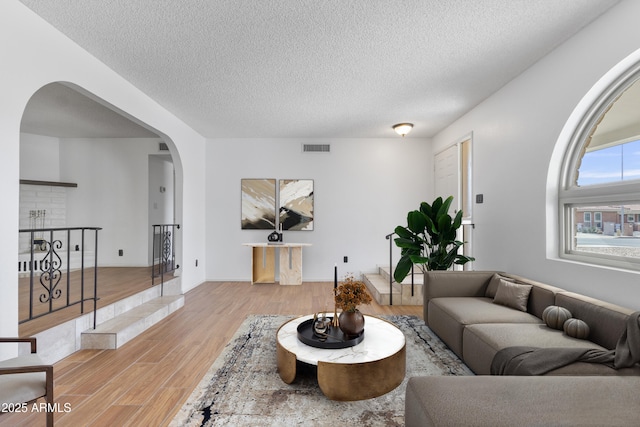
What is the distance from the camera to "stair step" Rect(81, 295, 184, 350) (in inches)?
119

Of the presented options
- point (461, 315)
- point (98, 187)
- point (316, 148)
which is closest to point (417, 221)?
point (461, 315)

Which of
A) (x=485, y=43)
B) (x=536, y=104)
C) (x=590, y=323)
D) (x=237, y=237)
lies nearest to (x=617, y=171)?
(x=536, y=104)

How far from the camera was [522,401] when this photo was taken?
4.27 ft

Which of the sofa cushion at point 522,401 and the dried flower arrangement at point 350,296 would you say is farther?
the dried flower arrangement at point 350,296

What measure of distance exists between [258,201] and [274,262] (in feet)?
4.18

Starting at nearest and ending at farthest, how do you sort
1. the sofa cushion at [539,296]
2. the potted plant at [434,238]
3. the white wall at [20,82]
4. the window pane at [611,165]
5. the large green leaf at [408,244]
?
the white wall at [20,82] < the window pane at [611,165] < the sofa cushion at [539,296] < the potted plant at [434,238] < the large green leaf at [408,244]

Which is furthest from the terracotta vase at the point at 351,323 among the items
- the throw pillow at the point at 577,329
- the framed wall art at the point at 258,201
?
the framed wall art at the point at 258,201

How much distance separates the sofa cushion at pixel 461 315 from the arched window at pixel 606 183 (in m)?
0.84

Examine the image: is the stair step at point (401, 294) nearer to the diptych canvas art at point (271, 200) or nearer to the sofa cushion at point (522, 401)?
the diptych canvas art at point (271, 200)

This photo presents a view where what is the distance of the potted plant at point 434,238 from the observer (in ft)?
12.6

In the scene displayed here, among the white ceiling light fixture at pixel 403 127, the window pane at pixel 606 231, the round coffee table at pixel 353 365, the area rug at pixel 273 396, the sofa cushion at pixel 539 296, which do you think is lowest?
the area rug at pixel 273 396

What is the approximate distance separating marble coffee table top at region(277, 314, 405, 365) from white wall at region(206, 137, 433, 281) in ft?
11.4

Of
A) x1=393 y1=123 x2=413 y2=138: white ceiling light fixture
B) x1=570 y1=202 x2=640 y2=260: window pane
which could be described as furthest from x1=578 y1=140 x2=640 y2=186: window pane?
x1=393 y1=123 x2=413 y2=138: white ceiling light fixture

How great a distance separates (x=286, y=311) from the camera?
425 cm
